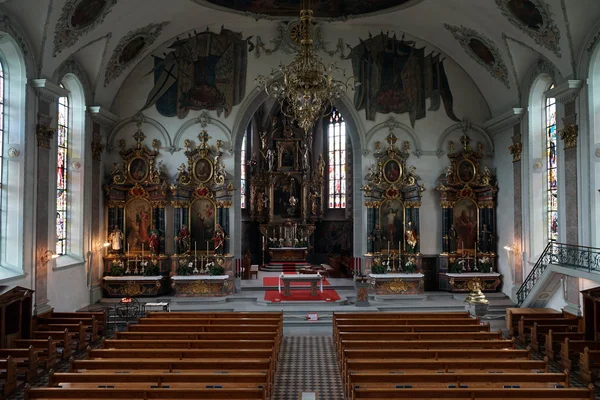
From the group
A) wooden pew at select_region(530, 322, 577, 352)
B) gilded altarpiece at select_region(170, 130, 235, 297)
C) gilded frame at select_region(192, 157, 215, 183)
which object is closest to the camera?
wooden pew at select_region(530, 322, 577, 352)

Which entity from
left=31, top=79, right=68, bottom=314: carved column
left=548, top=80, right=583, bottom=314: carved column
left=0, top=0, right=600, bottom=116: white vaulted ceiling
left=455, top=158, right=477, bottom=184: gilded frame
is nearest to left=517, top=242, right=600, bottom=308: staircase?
left=548, top=80, right=583, bottom=314: carved column

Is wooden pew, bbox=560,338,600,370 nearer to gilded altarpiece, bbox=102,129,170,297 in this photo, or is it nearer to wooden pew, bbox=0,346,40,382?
wooden pew, bbox=0,346,40,382

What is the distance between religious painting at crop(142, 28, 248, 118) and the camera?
2244 cm

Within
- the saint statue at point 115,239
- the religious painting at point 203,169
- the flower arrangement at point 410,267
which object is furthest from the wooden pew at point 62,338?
the flower arrangement at point 410,267

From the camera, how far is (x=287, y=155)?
3172 centimetres

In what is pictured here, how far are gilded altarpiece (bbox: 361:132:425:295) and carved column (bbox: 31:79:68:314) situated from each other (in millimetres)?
12206

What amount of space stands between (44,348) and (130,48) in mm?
12454

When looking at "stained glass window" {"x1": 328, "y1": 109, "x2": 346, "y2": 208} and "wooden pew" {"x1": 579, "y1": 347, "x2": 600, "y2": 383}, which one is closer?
"wooden pew" {"x1": 579, "y1": 347, "x2": 600, "y2": 383}

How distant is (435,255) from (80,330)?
14678mm

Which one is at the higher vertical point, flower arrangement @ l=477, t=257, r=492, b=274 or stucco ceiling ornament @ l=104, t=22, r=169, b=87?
stucco ceiling ornament @ l=104, t=22, r=169, b=87

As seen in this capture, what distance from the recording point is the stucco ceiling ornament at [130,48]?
65.7ft

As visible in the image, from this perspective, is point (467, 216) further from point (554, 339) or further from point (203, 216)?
point (203, 216)

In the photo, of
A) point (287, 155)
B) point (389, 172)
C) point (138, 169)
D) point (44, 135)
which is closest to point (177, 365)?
point (44, 135)

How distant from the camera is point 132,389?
7.73m
